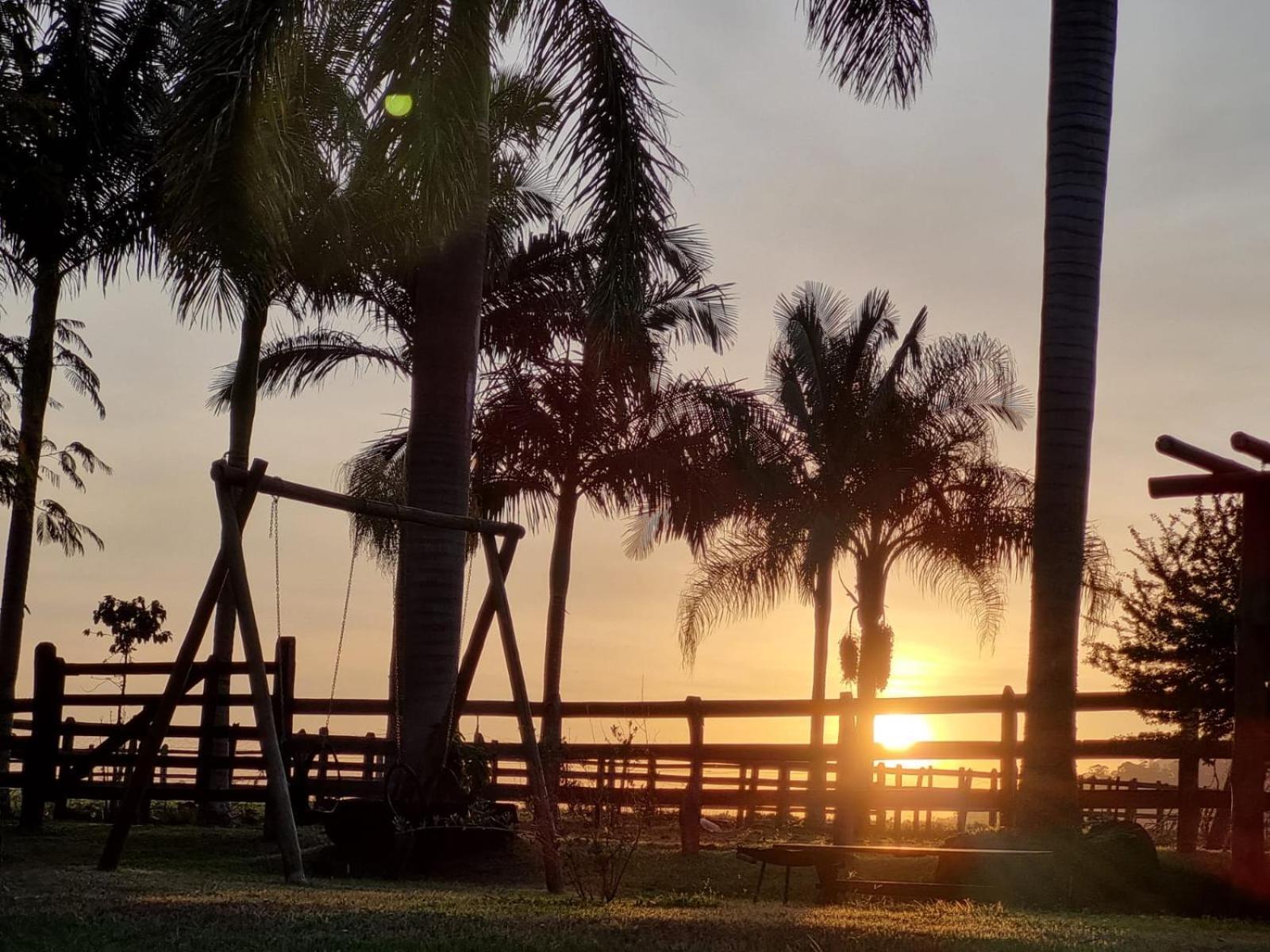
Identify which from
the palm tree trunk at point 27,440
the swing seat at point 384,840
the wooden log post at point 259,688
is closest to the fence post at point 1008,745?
the swing seat at point 384,840

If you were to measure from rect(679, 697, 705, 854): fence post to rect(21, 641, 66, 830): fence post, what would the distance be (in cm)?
723

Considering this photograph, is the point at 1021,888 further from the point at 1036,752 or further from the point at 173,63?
the point at 173,63

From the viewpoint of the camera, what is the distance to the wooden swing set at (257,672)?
1153 centimetres

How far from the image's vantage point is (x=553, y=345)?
27.6 m

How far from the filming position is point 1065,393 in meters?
13.5

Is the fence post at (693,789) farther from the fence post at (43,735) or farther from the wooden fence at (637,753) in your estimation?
the fence post at (43,735)

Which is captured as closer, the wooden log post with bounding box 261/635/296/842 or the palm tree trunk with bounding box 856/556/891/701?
the wooden log post with bounding box 261/635/296/842

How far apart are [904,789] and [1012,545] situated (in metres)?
10.2

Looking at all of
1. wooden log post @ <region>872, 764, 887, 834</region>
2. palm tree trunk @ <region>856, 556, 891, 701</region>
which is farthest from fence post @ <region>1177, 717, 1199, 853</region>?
palm tree trunk @ <region>856, 556, 891, 701</region>

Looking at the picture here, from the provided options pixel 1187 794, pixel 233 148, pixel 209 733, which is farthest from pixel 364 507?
pixel 1187 794

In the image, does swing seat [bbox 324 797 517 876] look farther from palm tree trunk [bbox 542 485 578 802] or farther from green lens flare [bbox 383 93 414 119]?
palm tree trunk [bbox 542 485 578 802]

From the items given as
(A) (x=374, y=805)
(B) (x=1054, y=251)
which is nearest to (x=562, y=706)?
(A) (x=374, y=805)

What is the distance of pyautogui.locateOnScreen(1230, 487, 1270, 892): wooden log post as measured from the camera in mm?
12375

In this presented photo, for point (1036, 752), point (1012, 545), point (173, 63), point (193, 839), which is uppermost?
point (173, 63)
